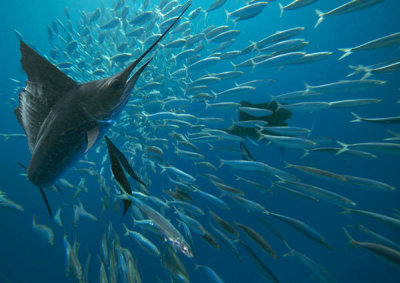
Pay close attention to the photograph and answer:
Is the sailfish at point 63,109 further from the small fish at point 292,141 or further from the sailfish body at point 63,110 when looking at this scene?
the small fish at point 292,141

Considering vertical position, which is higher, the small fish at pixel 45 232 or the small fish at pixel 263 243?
the small fish at pixel 45 232

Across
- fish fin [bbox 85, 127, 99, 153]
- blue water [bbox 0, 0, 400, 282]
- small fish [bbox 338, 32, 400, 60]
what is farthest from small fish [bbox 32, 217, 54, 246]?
small fish [bbox 338, 32, 400, 60]

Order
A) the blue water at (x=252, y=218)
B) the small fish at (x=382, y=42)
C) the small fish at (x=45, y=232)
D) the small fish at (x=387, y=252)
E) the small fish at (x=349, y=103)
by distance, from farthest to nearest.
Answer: the blue water at (x=252, y=218), the small fish at (x=45, y=232), the small fish at (x=349, y=103), the small fish at (x=382, y=42), the small fish at (x=387, y=252)

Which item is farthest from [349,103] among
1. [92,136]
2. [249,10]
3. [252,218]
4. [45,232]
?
[45,232]

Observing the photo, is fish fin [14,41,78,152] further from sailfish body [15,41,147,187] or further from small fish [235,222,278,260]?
small fish [235,222,278,260]

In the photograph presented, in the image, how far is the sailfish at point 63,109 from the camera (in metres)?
0.86

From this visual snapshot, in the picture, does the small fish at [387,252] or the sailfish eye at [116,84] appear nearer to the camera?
the sailfish eye at [116,84]

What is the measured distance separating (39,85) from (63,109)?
235 mm

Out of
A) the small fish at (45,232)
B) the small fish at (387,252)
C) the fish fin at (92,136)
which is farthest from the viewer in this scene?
the small fish at (45,232)

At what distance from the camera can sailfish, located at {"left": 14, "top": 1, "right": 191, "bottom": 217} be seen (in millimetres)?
864

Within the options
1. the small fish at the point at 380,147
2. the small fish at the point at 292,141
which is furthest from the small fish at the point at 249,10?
the small fish at the point at 380,147

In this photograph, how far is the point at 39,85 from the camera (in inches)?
37.8

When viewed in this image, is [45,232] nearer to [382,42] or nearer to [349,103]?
[349,103]

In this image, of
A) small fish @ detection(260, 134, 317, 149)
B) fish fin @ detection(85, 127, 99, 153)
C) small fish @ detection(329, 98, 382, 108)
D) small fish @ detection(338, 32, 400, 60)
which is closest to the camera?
fish fin @ detection(85, 127, 99, 153)
